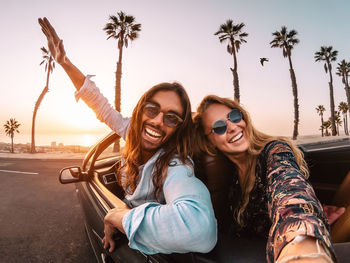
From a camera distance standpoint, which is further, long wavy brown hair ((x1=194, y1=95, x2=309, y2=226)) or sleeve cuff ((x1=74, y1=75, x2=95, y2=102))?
sleeve cuff ((x1=74, y1=75, x2=95, y2=102))

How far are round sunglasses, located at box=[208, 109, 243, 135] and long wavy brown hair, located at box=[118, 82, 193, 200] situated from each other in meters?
0.23

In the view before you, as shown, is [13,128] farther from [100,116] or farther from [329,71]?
[329,71]

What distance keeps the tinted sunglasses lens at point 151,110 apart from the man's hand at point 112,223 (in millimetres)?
847

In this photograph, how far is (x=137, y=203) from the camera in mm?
1468

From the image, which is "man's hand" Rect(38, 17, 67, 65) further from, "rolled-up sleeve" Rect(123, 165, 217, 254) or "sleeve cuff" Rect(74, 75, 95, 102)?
"rolled-up sleeve" Rect(123, 165, 217, 254)

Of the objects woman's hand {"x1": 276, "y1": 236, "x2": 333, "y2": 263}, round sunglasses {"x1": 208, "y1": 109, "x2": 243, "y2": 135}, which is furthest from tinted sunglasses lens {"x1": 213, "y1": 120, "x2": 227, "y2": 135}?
woman's hand {"x1": 276, "y1": 236, "x2": 333, "y2": 263}

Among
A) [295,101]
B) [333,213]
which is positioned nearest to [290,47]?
[295,101]

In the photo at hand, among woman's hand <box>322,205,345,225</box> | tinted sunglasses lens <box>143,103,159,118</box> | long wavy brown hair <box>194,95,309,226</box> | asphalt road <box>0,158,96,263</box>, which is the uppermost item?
tinted sunglasses lens <box>143,103,159,118</box>

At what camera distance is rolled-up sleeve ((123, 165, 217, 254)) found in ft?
2.78

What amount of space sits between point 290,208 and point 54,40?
314 centimetres

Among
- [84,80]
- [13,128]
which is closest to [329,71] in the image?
[84,80]

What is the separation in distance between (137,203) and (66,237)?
2.63 meters

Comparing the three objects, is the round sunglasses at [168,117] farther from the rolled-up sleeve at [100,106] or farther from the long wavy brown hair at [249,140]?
the rolled-up sleeve at [100,106]

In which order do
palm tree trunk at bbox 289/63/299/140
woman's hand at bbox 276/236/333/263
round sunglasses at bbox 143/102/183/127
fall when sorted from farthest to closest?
1. palm tree trunk at bbox 289/63/299/140
2. round sunglasses at bbox 143/102/183/127
3. woman's hand at bbox 276/236/333/263
